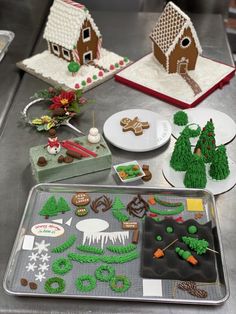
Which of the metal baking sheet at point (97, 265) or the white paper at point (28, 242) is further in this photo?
the white paper at point (28, 242)

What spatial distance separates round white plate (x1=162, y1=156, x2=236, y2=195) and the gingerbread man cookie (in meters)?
0.16

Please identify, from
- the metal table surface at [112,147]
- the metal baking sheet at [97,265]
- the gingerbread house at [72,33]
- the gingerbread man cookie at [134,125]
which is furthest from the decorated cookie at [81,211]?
the gingerbread house at [72,33]

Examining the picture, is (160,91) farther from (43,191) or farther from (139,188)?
(43,191)

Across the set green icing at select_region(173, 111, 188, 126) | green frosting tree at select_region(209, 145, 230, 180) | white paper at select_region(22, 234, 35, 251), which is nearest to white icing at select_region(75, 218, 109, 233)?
white paper at select_region(22, 234, 35, 251)

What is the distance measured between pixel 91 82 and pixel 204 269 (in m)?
0.89

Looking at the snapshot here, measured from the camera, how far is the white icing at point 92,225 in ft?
3.87

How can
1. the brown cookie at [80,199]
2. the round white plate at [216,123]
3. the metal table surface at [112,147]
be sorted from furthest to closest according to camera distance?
the round white plate at [216,123]
the brown cookie at [80,199]
the metal table surface at [112,147]

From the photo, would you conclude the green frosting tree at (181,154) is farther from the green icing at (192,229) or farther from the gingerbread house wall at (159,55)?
the gingerbread house wall at (159,55)

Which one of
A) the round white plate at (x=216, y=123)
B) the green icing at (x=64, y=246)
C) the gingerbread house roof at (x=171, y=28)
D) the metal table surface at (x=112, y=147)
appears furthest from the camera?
the gingerbread house roof at (x=171, y=28)

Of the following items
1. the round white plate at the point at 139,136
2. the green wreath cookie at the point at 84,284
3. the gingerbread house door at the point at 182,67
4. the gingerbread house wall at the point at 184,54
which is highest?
the gingerbread house wall at the point at 184,54

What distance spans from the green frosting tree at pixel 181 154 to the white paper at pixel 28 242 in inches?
18.2

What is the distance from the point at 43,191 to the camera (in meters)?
1.28

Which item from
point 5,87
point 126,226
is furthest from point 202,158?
point 5,87

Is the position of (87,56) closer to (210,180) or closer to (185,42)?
(185,42)
